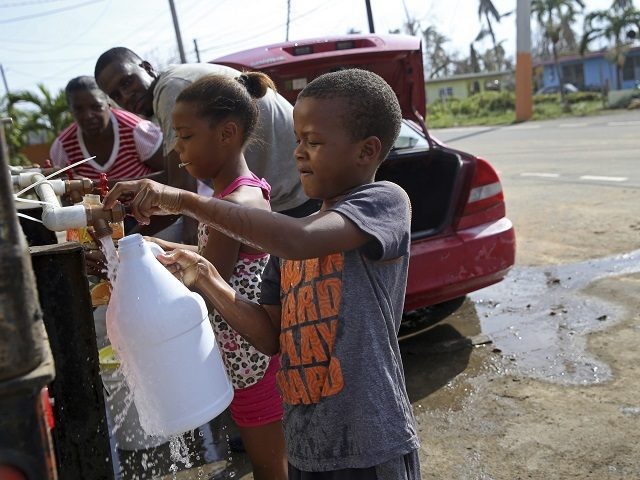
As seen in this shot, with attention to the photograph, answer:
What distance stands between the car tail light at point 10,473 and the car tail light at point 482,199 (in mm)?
3375

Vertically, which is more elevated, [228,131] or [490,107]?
[228,131]

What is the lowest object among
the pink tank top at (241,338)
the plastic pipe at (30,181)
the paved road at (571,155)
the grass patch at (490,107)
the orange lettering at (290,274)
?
the grass patch at (490,107)

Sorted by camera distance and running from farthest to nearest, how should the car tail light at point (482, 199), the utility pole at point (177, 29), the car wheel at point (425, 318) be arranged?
the utility pole at point (177, 29), the car wheel at point (425, 318), the car tail light at point (482, 199)

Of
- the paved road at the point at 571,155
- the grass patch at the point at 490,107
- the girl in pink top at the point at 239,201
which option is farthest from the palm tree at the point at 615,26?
the girl in pink top at the point at 239,201

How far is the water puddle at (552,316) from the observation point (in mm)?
3719

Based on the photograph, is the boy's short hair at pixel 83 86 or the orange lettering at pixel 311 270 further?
the boy's short hair at pixel 83 86

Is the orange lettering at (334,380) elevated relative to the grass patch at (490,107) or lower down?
elevated

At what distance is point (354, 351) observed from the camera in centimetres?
159

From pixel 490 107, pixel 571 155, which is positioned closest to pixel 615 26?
pixel 490 107

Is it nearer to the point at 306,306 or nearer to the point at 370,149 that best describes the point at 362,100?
the point at 370,149

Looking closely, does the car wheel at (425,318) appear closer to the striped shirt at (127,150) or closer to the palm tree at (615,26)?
the striped shirt at (127,150)

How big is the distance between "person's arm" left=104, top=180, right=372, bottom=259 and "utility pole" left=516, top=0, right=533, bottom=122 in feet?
85.9

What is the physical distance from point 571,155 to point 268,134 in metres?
10.3

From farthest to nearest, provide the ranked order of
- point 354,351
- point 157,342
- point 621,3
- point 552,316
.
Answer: point 621,3 → point 552,316 → point 354,351 → point 157,342
